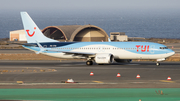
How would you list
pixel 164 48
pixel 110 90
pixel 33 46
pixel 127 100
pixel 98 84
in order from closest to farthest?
pixel 127 100
pixel 110 90
pixel 98 84
pixel 164 48
pixel 33 46

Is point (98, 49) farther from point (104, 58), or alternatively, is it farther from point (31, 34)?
point (31, 34)

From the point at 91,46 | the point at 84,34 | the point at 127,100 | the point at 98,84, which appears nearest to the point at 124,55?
the point at 91,46

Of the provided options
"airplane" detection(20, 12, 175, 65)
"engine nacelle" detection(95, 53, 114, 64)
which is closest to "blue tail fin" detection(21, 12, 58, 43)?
"airplane" detection(20, 12, 175, 65)

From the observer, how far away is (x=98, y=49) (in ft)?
159

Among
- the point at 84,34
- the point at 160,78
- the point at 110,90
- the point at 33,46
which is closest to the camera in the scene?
the point at 110,90

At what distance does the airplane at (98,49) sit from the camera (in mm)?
46188

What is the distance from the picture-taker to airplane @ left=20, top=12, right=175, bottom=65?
46188mm

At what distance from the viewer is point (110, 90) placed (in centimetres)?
2570

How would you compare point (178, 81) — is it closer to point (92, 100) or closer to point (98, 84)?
point (98, 84)

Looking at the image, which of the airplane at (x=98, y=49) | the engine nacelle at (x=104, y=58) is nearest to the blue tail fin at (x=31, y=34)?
the airplane at (x=98, y=49)

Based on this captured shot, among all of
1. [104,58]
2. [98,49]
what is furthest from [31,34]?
[104,58]

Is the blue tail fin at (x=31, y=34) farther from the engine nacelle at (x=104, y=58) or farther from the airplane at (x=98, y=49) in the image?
the engine nacelle at (x=104, y=58)

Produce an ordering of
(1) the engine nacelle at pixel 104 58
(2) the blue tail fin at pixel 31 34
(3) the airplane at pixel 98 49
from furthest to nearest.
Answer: (2) the blue tail fin at pixel 31 34 < (3) the airplane at pixel 98 49 < (1) the engine nacelle at pixel 104 58

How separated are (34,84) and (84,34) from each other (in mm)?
86045
